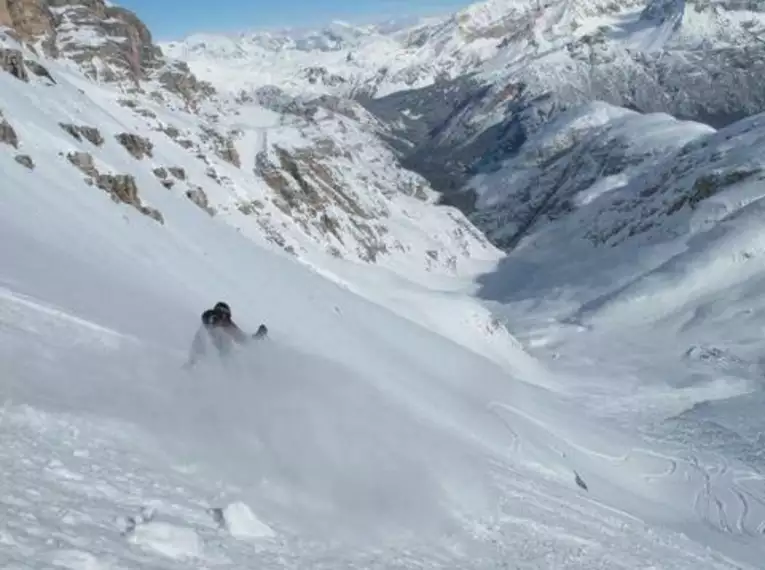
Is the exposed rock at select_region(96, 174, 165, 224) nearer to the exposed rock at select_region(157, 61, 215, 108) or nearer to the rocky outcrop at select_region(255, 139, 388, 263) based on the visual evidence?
the rocky outcrop at select_region(255, 139, 388, 263)

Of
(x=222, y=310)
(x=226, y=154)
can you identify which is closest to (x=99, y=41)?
(x=226, y=154)

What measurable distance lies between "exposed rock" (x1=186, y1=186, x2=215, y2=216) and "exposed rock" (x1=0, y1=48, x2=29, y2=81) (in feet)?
45.6

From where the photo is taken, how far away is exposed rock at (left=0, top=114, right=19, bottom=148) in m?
36.7

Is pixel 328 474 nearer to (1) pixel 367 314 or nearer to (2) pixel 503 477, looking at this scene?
(2) pixel 503 477

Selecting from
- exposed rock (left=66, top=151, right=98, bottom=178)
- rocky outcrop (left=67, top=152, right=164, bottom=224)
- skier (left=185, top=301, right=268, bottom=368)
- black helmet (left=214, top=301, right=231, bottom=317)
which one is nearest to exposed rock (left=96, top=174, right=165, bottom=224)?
rocky outcrop (left=67, top=152, right=164, bottom=224)

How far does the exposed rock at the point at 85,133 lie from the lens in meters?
50.1

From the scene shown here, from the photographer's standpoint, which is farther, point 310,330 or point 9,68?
point 9,68

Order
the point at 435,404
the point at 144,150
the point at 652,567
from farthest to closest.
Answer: the point at 144,150 < the point at 435,404 < the point at 652,567

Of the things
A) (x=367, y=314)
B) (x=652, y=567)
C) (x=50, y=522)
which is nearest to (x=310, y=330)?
(x=367, y=314)

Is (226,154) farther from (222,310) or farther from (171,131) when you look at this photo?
(222,310)

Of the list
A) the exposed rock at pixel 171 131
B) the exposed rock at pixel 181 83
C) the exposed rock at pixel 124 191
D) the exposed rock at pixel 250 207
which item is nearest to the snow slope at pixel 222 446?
the exposed rock at pixel 124 191

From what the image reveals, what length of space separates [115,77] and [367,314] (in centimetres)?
5722

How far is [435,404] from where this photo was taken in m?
31.2

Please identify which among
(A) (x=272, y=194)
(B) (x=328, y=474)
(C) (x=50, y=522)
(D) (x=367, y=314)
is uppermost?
(A) (x=272, y=194)
